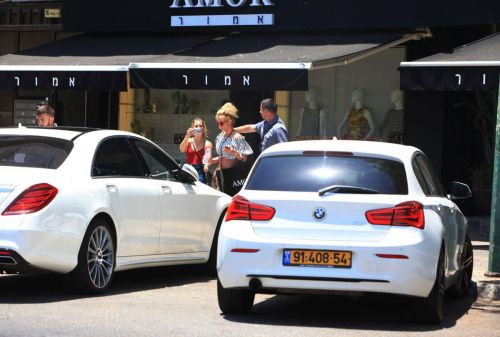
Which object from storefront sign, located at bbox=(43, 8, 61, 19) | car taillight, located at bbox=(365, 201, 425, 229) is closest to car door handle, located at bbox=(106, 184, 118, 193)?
car taillight, located at bbox=(365, 201, 425, 229)

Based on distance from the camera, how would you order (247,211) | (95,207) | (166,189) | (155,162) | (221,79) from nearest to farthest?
(247,211) < (95,207) < (166,189) < (155,162) < (221,79)

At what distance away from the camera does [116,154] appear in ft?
36.4

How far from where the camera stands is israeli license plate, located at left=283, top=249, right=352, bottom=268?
8.82 meters

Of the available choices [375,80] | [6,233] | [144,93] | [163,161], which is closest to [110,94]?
[144,93]

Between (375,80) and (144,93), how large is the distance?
4420mm

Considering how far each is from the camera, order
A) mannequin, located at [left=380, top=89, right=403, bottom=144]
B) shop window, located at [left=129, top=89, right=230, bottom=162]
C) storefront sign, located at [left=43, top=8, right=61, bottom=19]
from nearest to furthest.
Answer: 1. mannequin, located at [left=380, top=89, right=403, bottom=144]
2. shop window, located at [left=129, top=89, right=230, bottom=162]
3. storefront sign, located at [left=43, top=8, right=61, bottom=19]

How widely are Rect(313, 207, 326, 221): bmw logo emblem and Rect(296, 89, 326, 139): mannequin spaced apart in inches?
429

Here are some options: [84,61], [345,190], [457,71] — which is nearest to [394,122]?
[457,71]

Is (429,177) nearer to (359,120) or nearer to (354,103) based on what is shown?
(359,120)

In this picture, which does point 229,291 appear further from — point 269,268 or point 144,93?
point 144,93

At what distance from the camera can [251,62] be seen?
1695 cm

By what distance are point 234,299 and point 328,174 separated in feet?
4.10

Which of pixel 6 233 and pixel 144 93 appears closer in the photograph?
pixel 6 233

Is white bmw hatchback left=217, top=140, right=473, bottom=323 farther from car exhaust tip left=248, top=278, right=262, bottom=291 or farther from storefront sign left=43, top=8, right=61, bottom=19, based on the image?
storefront sign left=43, top=8, right=61, bottom=19
